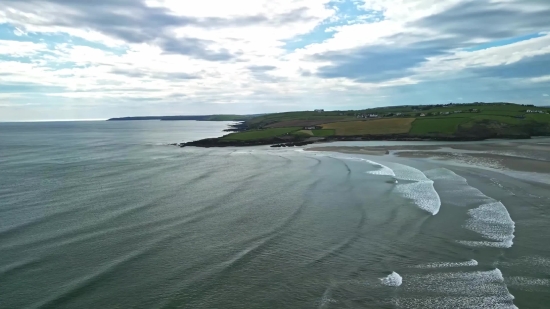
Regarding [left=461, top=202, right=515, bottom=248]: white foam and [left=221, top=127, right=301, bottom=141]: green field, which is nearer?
[left=461, top=202, right=515, bottom=248]: white foam

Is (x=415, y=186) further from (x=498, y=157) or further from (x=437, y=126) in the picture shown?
(x=437, y=126)

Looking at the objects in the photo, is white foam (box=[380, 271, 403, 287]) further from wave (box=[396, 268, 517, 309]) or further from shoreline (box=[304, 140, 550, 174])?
shoreline (box=[304, 140, 550, 174])

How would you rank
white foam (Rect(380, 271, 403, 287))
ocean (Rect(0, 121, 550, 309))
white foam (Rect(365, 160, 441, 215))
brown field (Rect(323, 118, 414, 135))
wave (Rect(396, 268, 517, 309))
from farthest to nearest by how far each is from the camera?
brown field (Rect(323, 118, 414, 135)) → white foam (Rect(365, 160, 441, 215)) → white foam (Rect(380, 271, 403, 287)) → ocean (Rect(0, 121, 550, 309)) → wave (Rect(396, 268, 517, 309))

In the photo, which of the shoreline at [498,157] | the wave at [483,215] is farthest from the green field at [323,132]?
the wave at [483,215]

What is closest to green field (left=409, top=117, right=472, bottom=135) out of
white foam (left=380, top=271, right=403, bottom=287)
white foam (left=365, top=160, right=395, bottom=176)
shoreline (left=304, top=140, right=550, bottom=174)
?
shoreline (left=304, top=140, right=550, bottom=174)

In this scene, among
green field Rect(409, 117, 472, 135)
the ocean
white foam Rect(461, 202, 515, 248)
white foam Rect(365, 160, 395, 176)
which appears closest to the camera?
the ocean

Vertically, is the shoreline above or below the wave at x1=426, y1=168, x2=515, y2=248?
above

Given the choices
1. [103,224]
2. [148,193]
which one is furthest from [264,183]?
[103,224]
